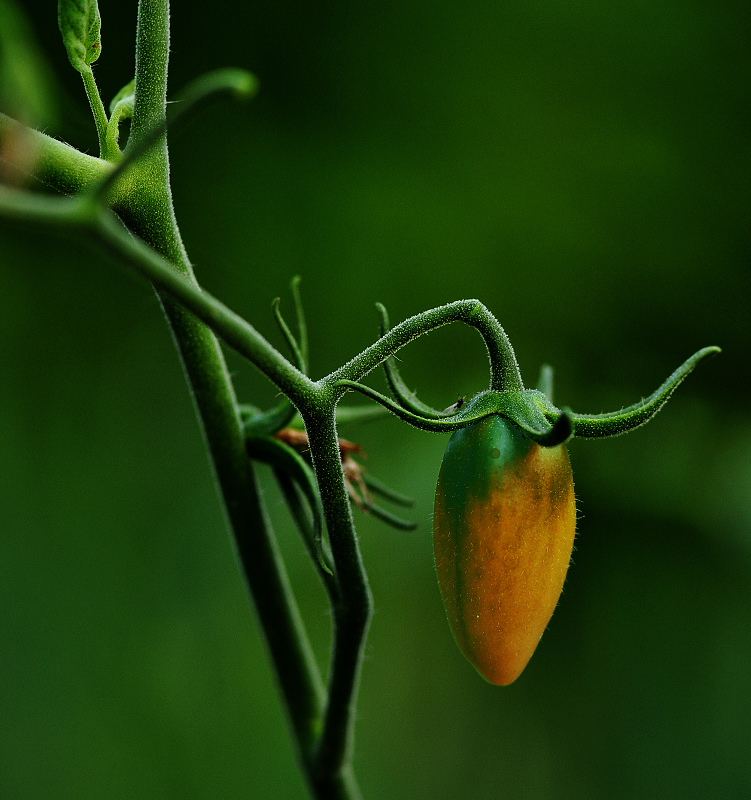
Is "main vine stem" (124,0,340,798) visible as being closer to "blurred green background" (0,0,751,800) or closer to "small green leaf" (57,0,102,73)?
"small green leaf" (57,0,102,73)

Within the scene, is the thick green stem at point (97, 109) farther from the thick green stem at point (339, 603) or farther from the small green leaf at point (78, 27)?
the thick green stem at point (339, 603)

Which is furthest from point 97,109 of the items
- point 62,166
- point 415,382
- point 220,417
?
point 415,382

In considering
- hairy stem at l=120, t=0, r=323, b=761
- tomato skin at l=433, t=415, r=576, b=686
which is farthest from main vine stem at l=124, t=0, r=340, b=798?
tomato skin at l=433, t=415, r=576, b=686

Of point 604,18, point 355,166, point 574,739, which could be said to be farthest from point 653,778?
point 604,18

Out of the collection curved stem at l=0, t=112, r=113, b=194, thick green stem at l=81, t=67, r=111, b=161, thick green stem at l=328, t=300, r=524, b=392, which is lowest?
thick green stem at l=328, t=300, r=524, b=392

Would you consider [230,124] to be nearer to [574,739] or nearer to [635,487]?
[635,487]

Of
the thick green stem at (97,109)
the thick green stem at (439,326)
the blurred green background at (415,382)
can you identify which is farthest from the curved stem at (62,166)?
the blurred green background at (415,382)
